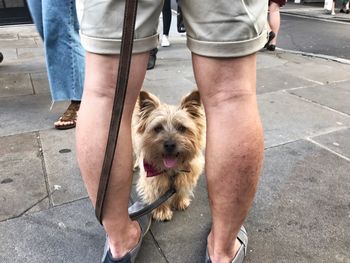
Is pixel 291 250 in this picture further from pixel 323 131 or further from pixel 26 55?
pixel 26 55

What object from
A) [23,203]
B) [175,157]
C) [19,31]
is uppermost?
[175,157]

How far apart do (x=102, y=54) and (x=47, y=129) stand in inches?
87.9

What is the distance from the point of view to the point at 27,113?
3834 millimetres

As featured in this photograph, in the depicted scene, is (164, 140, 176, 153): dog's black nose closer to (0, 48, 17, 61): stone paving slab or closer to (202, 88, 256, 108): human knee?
(202, 88, 256, 108): human knee

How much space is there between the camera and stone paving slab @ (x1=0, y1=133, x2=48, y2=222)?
2.29m

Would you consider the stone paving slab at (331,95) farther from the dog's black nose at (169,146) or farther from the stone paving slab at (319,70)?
the dog's black nose at (169,146)

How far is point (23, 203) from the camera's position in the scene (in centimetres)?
231

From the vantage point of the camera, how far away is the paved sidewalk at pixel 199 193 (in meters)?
1.93

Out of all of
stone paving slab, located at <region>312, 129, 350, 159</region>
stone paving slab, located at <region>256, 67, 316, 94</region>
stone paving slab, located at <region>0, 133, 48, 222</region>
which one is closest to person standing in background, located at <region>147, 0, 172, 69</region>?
stone paving slab, located at <region>256, 67, 316, 94</region>

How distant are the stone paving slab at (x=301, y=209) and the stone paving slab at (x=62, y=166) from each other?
1.13 m

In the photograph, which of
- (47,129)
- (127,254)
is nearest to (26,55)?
(47,129)

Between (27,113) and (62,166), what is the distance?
1346mm

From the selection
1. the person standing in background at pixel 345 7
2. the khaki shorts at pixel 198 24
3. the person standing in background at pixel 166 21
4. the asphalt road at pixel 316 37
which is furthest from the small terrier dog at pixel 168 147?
the person standing in background at pixel 345 7

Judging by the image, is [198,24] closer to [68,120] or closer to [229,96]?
[229,96]
